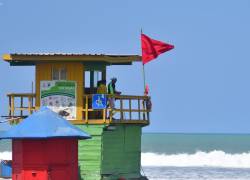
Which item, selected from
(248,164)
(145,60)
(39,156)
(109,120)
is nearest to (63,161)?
(39,156)

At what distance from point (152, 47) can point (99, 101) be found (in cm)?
362

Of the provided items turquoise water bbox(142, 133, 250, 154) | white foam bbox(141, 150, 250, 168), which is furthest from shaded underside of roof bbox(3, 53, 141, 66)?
turquoise water bbox(142, 133, 250, 154)

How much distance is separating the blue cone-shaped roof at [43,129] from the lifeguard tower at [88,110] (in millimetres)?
6187

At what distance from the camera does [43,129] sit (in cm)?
3064

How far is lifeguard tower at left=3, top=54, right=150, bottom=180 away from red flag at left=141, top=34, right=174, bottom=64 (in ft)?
3.46

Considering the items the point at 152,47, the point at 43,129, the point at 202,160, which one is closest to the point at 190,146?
the point at 202,160

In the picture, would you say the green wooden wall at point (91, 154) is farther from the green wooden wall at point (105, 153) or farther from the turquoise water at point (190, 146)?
the turquoise water at point (190, 146)

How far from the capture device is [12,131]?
31109 millimetres

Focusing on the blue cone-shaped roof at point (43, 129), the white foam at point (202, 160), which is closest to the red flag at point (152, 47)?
the blue cone-shaped roof at point (43, 129)

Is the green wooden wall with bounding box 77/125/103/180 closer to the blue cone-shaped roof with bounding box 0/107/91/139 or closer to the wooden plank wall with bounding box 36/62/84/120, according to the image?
the wooden plank wall with bounding box 36/62/84/120

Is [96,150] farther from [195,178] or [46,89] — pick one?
[195,178]

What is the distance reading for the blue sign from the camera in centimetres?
3744

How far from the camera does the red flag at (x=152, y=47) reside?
129 feet

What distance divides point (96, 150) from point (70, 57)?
3639 millimetres
